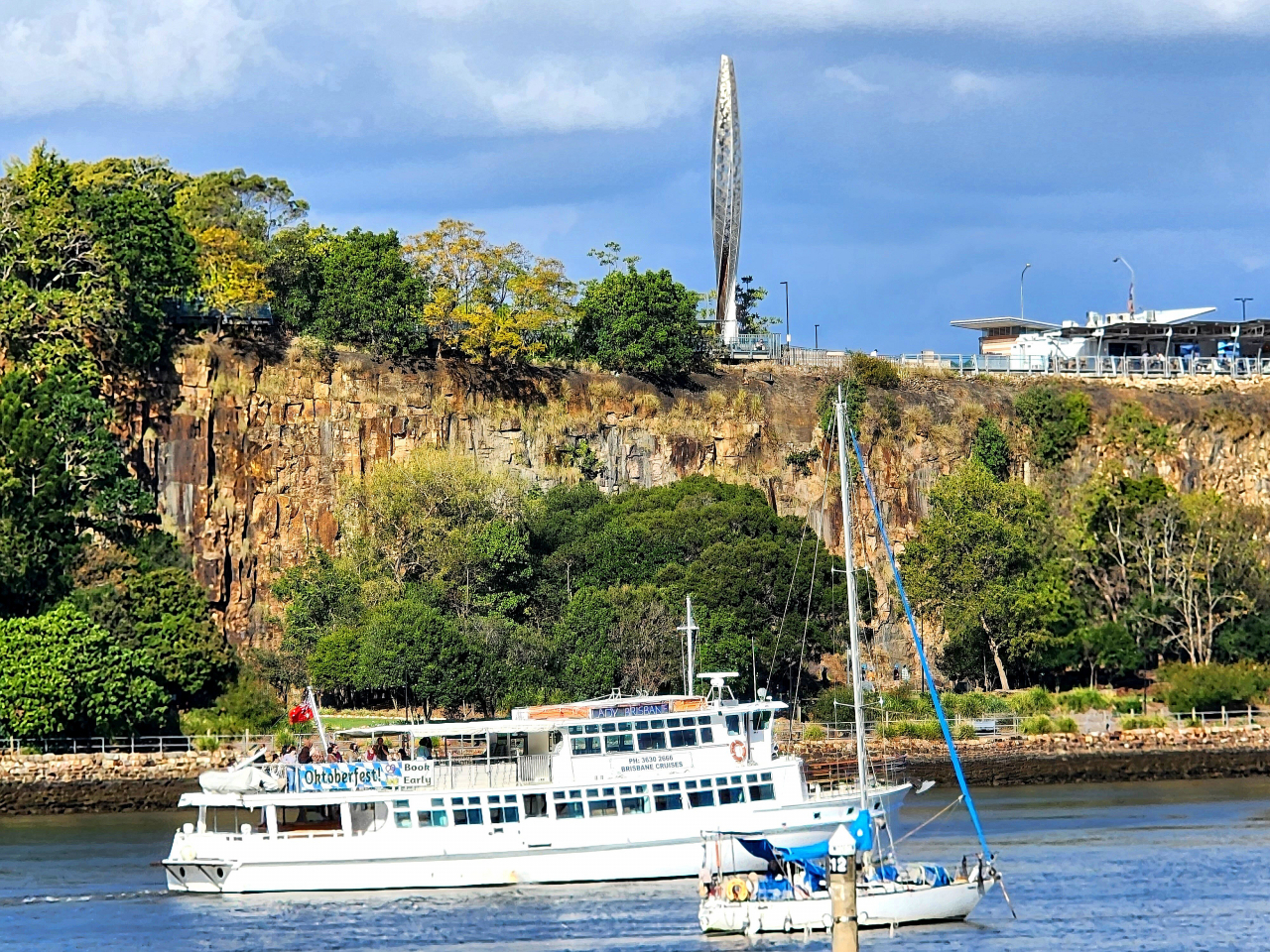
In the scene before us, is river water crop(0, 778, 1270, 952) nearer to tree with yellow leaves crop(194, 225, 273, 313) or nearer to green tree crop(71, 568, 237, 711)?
green tree crop(71, 568, 237, 711)

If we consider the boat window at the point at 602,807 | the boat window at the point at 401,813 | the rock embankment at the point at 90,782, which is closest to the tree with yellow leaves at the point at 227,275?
the rock embankment at the point at 90,782

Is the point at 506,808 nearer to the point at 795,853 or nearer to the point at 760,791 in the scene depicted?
the point at 760,791

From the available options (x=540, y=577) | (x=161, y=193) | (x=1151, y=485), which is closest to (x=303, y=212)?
(x=161, y=193)

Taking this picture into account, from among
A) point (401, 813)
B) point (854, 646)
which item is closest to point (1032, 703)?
point (854, 646)

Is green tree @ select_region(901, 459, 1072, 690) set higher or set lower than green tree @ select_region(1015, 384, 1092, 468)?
lower

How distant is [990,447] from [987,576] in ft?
46.0

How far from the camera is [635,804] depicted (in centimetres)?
5697

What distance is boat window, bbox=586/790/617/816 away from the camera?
187 feet

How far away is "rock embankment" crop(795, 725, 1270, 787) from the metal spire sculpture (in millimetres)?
32497

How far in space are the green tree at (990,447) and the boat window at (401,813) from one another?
184 ft

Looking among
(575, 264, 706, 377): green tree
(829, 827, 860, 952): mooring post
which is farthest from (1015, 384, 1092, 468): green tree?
(829, 827, 860, 952): mooring post

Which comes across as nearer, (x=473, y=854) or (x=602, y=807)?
(x=473, y=854)

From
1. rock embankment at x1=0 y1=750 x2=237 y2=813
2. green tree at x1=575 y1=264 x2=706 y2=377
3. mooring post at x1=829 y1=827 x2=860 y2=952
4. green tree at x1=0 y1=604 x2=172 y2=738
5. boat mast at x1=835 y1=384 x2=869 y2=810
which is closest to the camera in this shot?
mooring post at x1=829 y1=827 x2=860 y2=952

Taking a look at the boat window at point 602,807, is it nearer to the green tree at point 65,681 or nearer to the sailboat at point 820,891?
the sailboat at point 820,891
